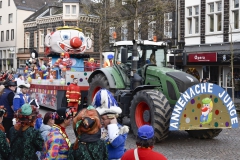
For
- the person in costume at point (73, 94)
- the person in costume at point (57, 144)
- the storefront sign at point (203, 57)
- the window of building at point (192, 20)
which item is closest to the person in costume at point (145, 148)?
the person in costume at point (57, 144)

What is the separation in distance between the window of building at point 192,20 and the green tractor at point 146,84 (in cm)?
1472

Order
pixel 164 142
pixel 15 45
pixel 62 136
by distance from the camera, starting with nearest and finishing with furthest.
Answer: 1. pixel 62 136
2. pixel 164 142
3. pixel 15 45

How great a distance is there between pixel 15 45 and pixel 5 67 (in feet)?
14.1

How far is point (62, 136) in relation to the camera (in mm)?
4438

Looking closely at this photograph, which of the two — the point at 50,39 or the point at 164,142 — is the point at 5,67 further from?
the point at 164,142

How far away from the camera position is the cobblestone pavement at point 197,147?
27.7 ft

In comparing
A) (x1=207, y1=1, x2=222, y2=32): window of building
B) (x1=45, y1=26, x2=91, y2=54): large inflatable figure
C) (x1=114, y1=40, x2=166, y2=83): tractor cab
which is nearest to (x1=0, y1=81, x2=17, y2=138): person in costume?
(x1=114, y1=40, x2=166, y2=83): tractor cab

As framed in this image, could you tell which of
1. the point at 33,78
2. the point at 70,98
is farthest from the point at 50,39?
the point at 70,98

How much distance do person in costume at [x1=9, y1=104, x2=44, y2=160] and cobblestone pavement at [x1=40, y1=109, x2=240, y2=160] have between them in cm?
403

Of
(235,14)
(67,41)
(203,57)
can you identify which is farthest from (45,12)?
(67,41)

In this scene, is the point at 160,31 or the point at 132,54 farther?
the point at 160,31

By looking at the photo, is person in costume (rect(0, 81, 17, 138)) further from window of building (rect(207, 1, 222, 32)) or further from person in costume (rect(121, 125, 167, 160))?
window of building (rect(207, 1, 222, 32))

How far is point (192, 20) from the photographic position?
1014 inches

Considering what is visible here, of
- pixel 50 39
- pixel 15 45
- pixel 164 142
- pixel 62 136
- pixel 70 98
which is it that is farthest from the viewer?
pixel 15 45
